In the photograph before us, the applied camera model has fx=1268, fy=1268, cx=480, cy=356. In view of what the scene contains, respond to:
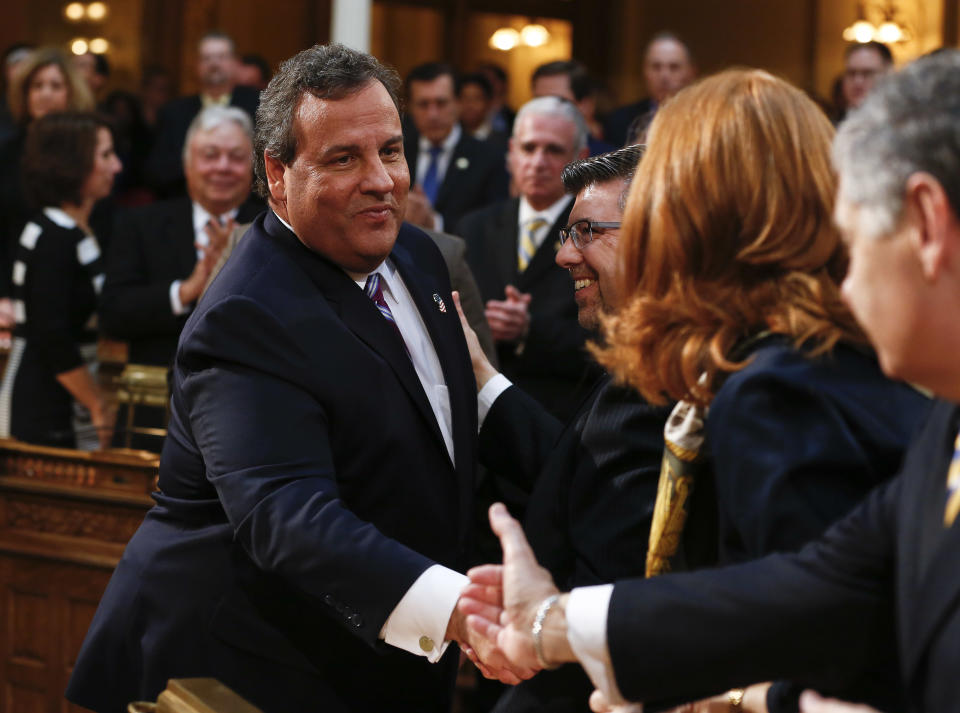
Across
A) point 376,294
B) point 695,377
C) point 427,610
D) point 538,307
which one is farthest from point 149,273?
point 695,377

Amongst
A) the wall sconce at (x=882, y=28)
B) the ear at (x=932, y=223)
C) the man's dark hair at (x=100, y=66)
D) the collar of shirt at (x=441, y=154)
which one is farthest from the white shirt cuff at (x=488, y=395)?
the wall sconce at (x=882, y=28)

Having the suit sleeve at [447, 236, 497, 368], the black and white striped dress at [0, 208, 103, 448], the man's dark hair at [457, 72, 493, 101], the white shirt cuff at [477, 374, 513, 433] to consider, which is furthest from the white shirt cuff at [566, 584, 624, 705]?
the man's dark hair at [457, 72, 493, 101]

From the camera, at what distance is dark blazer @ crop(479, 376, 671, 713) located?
1.93m

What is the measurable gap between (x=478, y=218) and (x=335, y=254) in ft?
7.85

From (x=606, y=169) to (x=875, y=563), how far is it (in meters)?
1.12

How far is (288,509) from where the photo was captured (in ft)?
6.40

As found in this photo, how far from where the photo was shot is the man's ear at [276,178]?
2.27 m

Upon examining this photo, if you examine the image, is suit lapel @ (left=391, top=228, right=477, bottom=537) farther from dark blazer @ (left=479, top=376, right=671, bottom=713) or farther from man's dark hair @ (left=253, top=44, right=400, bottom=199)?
man's dark hair @ (left=253, top=44, right=400, bottom=199)

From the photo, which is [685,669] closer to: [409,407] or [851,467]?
[851,467]

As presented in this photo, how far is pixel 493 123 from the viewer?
8672mm

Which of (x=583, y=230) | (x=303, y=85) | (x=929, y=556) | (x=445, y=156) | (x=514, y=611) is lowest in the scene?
(x=514, y=611)

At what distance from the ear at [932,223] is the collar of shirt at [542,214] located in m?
3.30

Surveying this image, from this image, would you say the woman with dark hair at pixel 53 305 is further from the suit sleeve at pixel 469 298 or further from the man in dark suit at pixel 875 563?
the man in dark suit at pixel 875 563

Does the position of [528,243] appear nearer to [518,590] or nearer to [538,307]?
[538,307]
